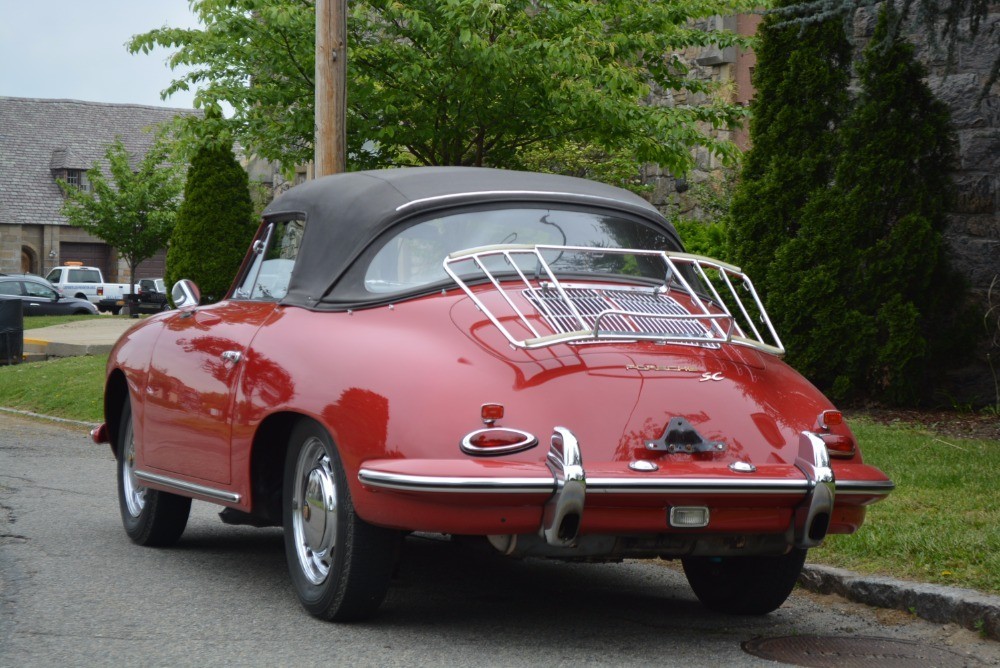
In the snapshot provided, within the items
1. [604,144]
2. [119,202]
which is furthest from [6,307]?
[119,202]

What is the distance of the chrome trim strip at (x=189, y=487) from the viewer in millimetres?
6023

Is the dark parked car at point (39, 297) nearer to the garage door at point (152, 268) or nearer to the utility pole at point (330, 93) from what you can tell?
the garage door at point (152, 268)

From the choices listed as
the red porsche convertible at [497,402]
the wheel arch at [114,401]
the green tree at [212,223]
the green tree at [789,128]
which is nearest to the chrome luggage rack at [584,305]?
the red porsche convertible at [497,402]

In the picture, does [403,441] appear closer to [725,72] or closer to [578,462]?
[578,462]

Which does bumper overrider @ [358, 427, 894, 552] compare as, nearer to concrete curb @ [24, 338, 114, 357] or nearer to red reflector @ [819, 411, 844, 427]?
red reflector @ [819, 411, 844, 427]

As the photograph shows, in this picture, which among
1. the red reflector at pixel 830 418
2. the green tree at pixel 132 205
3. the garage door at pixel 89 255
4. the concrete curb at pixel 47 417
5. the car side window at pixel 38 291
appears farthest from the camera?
the garage door at pixel 89 255

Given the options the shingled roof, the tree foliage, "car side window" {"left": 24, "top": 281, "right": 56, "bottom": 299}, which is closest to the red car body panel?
the tree foliage

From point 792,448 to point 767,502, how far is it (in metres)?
0.28

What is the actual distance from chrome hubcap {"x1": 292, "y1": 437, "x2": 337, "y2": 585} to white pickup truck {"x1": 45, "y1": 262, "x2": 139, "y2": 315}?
47732 millimetres

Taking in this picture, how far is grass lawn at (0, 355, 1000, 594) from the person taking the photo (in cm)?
620

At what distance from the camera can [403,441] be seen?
189 inches

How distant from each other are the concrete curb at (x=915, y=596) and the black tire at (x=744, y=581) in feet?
1.60

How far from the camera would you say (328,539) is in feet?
17.5

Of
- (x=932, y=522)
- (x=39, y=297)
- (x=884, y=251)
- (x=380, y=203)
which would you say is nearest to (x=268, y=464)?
(x=380, y=203)
